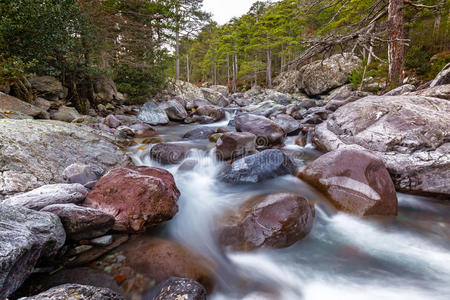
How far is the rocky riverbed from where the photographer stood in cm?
216

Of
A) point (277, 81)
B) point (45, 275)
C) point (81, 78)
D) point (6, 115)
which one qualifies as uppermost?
Result: point (277, 81)

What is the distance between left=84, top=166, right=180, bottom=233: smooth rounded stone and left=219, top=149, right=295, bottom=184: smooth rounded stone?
1.60 m

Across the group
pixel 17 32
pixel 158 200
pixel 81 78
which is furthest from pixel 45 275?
pixel 81 78

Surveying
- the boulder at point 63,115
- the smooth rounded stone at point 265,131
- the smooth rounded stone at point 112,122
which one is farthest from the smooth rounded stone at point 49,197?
the smooth rounded stone at point 112,122

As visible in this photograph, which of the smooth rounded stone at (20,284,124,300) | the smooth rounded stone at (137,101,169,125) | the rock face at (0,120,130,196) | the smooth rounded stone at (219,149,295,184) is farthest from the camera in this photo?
the smooth rounded stone at (137,101,169,125)

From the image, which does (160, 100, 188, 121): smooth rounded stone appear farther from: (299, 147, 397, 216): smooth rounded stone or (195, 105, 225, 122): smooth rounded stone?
(299, 147, 397, 216): smooth rounded stone

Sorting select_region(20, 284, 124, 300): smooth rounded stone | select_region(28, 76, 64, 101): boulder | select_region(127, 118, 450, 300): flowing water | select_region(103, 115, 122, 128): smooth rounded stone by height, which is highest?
select_region(28, 76, 64, 101): boulder

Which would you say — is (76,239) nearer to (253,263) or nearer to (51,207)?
(51,207)

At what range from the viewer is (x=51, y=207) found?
95.8 inches

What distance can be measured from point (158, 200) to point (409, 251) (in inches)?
134

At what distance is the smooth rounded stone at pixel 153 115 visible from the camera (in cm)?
1016

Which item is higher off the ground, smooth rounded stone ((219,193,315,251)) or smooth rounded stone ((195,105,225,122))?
smooth rounded stone ((195,105,225,122))

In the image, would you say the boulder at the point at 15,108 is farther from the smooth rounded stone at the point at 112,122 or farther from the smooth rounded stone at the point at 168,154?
the smooth rounded stone at the point at 168,154

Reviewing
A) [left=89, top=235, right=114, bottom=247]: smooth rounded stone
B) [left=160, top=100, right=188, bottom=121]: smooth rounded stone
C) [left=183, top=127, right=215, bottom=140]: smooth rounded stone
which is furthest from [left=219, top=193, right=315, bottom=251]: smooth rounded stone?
[left=160, top=100, right=188, bottom=121]: smooth rounded stone
